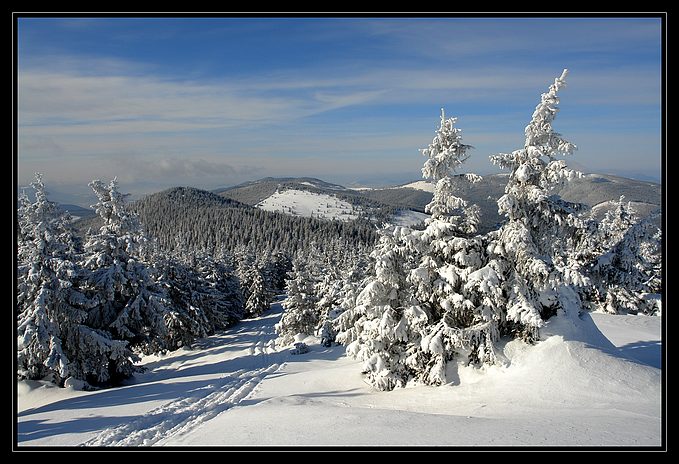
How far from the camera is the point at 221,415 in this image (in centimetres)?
1504

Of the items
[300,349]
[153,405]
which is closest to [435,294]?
[153,405]

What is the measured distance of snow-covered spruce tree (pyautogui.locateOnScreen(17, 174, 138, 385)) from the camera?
18922 mm

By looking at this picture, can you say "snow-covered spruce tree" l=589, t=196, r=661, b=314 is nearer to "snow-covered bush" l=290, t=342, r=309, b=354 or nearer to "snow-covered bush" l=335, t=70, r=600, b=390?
"snow-covered bush" l=335, t=70, r=600, b=390

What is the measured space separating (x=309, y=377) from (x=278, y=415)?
8802 millimetres

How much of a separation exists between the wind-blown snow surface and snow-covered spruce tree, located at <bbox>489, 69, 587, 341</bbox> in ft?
5.64

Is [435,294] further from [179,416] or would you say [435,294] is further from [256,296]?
[256,296]

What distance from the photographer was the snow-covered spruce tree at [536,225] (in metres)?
14.7

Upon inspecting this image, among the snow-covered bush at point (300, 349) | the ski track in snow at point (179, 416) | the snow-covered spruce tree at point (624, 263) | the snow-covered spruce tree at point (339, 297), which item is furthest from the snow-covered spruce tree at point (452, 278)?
the snow-covered bush at point (300, 349)

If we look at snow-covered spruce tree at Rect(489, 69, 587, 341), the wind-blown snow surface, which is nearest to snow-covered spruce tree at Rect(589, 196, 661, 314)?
snow-covered spruce tree at Rect(489, 69, 587, 341)

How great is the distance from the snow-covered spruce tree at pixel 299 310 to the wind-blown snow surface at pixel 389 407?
659 inches

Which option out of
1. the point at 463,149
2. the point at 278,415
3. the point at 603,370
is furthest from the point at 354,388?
the point at 463,149

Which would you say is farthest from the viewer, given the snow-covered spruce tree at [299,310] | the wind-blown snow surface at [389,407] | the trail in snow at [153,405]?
the snow-covered spruce tree at [299,310]

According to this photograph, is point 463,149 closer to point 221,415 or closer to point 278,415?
point 278,415

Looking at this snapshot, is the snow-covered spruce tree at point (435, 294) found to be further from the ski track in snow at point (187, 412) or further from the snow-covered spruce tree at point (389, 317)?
the ski track in snow at point (187, 412)
